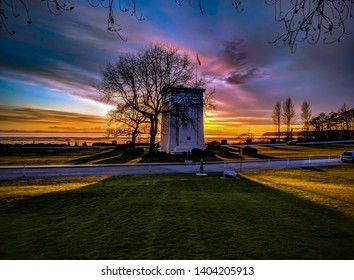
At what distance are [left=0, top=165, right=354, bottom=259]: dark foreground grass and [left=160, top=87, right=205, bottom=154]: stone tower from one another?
27608 millimetres

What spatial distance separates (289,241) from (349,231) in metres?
2.06

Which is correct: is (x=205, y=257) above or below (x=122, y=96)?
below

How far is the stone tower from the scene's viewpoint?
3938 cm

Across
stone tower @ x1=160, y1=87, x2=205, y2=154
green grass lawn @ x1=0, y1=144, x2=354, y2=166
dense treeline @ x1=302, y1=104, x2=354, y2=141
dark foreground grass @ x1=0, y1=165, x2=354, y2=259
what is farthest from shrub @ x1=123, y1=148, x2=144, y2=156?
dense treeline @ x1=302, y1=104, x2=354, y2=141

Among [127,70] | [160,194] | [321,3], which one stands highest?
[127,70]

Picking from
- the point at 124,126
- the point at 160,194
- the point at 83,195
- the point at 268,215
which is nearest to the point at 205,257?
the point at 268,215

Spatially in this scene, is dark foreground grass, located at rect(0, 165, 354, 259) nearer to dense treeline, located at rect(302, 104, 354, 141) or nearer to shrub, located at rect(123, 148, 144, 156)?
shrub, located at rect(123, 148, 144, 156)

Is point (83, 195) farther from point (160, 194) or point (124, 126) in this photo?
point (124, 126)

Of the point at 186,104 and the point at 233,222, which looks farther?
the point at 186,104

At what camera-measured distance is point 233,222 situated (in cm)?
741

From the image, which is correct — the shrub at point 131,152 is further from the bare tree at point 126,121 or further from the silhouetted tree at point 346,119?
the silhouetted tree at point 346,119

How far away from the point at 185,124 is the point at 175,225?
1275 inches

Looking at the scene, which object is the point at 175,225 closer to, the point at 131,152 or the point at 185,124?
the point at 131,152

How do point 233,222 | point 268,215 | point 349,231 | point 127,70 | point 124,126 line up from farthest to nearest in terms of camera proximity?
point 124,126 < point 127,70 < point 268,215 < point 233,222 < point 349,231
